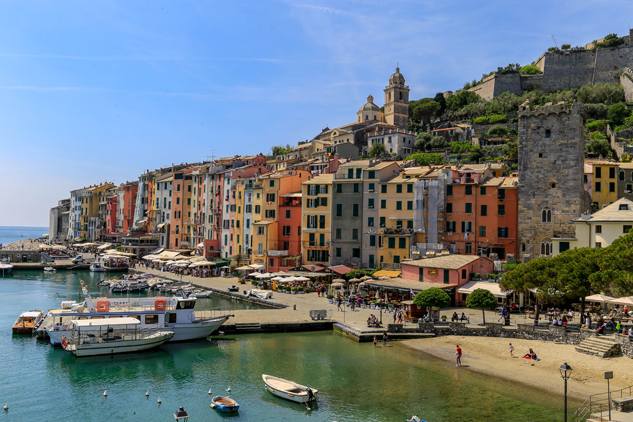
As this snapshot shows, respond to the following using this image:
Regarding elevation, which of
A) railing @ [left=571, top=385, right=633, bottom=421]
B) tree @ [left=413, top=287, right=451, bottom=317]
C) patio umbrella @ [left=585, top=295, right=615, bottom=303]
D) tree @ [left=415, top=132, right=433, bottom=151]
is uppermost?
tree @ [left=415, top=132, right=433, bottom=151]

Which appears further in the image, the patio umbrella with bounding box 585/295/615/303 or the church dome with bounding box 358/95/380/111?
the church dome with bounding box 358/95/380/111

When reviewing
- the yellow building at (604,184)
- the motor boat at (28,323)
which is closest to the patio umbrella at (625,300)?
the yellow building at (604,184)

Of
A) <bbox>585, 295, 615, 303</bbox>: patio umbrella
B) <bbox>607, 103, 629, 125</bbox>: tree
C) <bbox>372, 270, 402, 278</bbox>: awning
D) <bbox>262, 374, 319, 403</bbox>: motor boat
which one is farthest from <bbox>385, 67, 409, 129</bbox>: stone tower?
<bbox>262, 374, 319, 403</bbox>: motor boat

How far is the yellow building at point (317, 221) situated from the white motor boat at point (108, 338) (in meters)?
29.0

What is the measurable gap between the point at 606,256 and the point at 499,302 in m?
12.4

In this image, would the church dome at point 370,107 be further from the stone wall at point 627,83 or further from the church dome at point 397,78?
the stone wall at point 627,83

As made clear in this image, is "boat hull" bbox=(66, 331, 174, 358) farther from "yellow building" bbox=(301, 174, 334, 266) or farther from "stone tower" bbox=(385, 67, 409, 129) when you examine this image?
"stone tower" bbox=(385, 67, 409, 129)

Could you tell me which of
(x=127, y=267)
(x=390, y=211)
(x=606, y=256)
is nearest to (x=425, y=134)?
(x=390, y=211)

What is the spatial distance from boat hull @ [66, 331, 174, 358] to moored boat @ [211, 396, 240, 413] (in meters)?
12.2

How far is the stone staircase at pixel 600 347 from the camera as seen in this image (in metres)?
30.1

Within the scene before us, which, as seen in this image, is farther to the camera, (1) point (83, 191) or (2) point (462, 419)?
(1) point (83, 191)

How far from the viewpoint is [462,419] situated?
22.9 meters

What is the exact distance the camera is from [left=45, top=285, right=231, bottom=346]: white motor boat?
36.4 m

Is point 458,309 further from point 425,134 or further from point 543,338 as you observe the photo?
point 425,134
